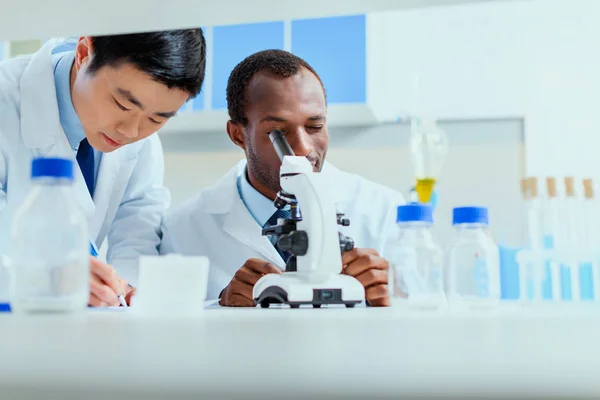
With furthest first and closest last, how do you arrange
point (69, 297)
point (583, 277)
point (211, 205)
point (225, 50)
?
point (225, 50) → point (583, 277) → point (211, 205) → point (69, 297)

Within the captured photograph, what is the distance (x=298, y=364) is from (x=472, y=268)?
788 mm

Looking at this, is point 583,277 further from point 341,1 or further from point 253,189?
point 341,1

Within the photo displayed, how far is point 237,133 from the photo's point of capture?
6.99ft

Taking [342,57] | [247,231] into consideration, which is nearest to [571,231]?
[342,57]

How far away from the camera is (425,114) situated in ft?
8.65

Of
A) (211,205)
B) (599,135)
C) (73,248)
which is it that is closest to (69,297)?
(73,248)

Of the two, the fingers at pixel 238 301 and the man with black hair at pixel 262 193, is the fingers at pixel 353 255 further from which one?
the man with black hair at pixel 262 193

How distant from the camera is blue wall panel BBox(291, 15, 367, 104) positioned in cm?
260

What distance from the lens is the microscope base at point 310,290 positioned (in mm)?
895

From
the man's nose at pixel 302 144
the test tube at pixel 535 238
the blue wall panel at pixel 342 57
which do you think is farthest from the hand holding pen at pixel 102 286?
the blue wall panel at pixel 342 57

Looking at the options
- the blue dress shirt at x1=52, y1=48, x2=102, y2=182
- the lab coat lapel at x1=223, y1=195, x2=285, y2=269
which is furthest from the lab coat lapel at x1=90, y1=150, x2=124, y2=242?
the lab coat lapel at x1=223, y1=195, x2=285, y2=269

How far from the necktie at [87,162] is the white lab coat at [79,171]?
23 mm

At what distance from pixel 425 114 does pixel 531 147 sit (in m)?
0.46

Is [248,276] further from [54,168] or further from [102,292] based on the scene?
[54,168]
